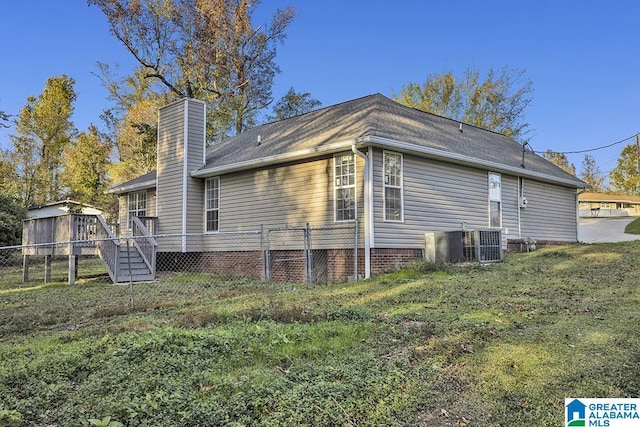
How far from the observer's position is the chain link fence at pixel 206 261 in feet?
33.3

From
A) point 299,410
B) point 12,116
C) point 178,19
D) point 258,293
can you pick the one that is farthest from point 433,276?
point 178,19

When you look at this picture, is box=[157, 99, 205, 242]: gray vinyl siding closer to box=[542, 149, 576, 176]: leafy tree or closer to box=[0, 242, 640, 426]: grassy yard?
box=[0, 242, 640, 426]: grassy yard

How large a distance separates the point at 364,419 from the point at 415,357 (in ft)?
3.81

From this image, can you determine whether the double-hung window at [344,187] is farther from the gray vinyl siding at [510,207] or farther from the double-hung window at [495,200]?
the gray vinyl siding at [510,207]

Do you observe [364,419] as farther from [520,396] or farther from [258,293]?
[258,293]

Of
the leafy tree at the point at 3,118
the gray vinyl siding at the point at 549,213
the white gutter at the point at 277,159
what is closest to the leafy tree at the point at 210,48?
the leafy tree at the point at 3,118

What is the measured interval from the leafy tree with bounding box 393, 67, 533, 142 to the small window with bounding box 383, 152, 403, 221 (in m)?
23.3

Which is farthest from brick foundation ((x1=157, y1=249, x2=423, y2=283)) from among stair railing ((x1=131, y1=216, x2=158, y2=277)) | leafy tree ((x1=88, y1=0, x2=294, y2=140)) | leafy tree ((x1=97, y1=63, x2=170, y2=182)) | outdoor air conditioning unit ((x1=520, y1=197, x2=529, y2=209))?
leafy tree ((x1=97, y1=63, x2=170, y2=182))

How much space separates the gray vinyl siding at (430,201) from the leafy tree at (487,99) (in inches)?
814

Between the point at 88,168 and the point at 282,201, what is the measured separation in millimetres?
27016

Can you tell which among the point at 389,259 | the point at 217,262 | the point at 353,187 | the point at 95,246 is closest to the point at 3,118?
the point at 95,246

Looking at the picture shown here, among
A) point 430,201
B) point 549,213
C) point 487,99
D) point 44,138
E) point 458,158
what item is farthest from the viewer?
point 44,138

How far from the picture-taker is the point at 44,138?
112 feet

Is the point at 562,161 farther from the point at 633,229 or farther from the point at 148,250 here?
the point at 148,250
